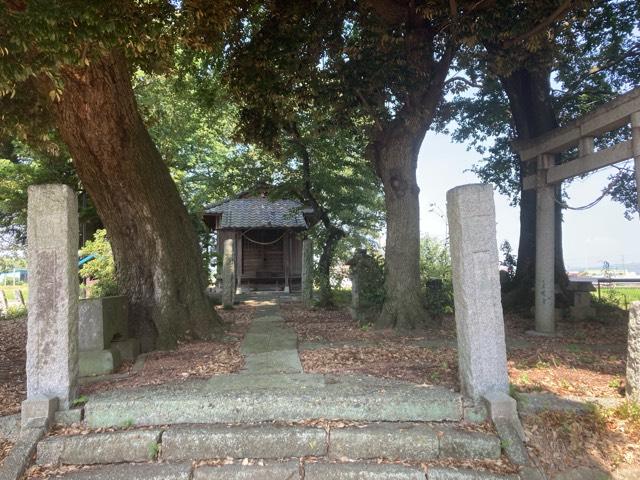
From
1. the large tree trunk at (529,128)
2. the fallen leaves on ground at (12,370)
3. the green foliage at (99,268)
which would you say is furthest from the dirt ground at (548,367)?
the green foliage at (99,268)

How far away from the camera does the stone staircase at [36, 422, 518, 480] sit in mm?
3666

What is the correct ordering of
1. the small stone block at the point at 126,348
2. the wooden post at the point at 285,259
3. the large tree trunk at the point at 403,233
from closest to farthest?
the small stone block at the point at 126,348, the large tree trunk at the point at 403,233, the wooden post at the point at 285,259

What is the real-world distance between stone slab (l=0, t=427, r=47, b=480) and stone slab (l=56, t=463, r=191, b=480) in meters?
0.35

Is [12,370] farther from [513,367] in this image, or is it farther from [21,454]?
[513,367]

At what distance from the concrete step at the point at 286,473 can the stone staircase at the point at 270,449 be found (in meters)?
0.01

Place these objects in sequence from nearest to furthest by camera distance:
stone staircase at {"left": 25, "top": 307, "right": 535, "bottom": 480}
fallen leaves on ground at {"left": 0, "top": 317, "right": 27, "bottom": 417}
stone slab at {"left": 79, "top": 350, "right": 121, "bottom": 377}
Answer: stone staircase at {"left": 25, "top": 307, "right": 535, "bottom": 480}, fallen leaves on ground at {"left": 0, "top": 317, "right": 27, "bottom": 417}, stone slab at {"left": 79, "top": 350, "right": 121, "bottom": 377}

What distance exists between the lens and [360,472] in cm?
355

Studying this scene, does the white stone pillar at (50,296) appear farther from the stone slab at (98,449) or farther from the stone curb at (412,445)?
the stone curb at (412,445)

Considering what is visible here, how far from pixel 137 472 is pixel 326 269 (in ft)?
32.8

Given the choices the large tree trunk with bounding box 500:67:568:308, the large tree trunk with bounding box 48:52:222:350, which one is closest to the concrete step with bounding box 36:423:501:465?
the large tree trunk with bounding box 48:52:222:350

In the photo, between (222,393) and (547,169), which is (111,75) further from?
(547,169)

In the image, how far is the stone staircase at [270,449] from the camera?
12.0 ft

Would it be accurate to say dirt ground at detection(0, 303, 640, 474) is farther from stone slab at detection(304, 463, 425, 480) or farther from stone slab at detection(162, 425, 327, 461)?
stone slab at detection(162, 425, 327, 461)

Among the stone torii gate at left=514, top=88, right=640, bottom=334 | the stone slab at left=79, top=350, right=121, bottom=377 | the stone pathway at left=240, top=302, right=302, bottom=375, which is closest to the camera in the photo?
the stone slab at left=79, top=350, right=121, bottom=377
